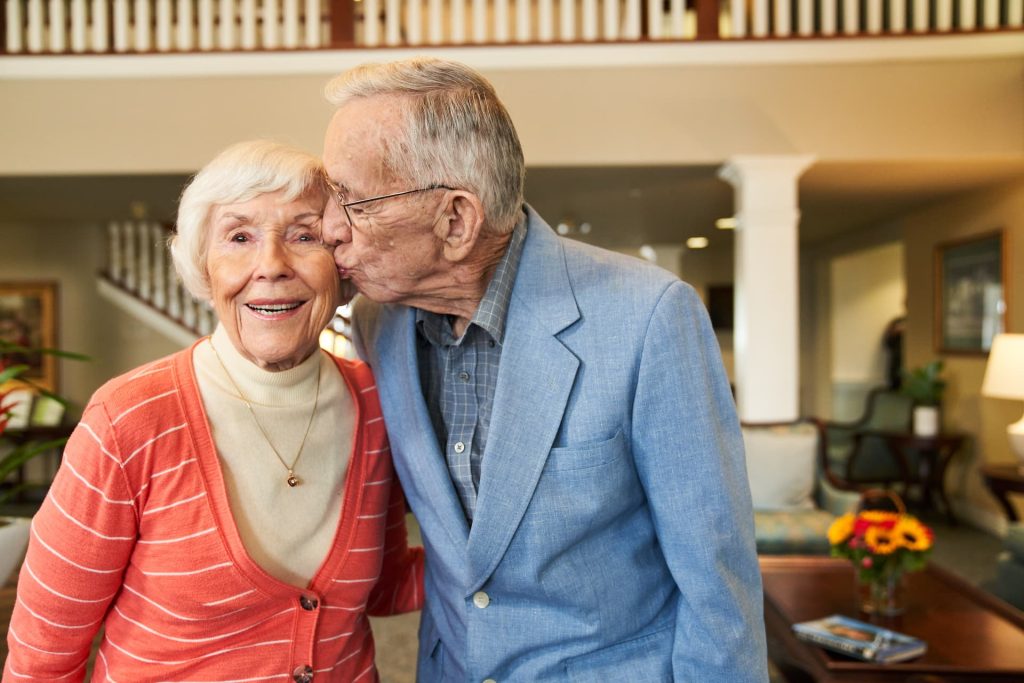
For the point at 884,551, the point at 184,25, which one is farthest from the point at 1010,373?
the point at 184,25

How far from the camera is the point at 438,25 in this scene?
5.06 m

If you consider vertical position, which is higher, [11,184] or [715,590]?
[11,184]

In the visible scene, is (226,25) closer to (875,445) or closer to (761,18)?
(761,18)

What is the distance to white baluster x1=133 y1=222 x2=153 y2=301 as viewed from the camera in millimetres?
8000

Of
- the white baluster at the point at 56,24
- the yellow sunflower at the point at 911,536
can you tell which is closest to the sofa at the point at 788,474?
the yellow sunflower at the point at 911,536

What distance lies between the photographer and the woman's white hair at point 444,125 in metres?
1.16

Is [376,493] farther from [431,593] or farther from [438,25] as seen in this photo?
[438,25]

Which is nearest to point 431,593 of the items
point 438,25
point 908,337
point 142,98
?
point 438,25

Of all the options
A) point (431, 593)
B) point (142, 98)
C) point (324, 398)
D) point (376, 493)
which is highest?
point (142, 98)

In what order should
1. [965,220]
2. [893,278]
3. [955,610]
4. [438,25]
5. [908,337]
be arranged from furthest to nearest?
[893,278] < [908,337] < [965,220] < [438,25] < [955,610]

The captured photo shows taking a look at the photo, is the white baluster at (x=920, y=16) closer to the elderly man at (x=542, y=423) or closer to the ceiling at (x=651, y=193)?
A: the ceiling at (x=651, y=193)

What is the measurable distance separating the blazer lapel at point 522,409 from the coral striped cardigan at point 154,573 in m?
0.26

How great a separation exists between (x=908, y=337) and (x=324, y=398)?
296 inches

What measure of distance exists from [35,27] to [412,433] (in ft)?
17.5
